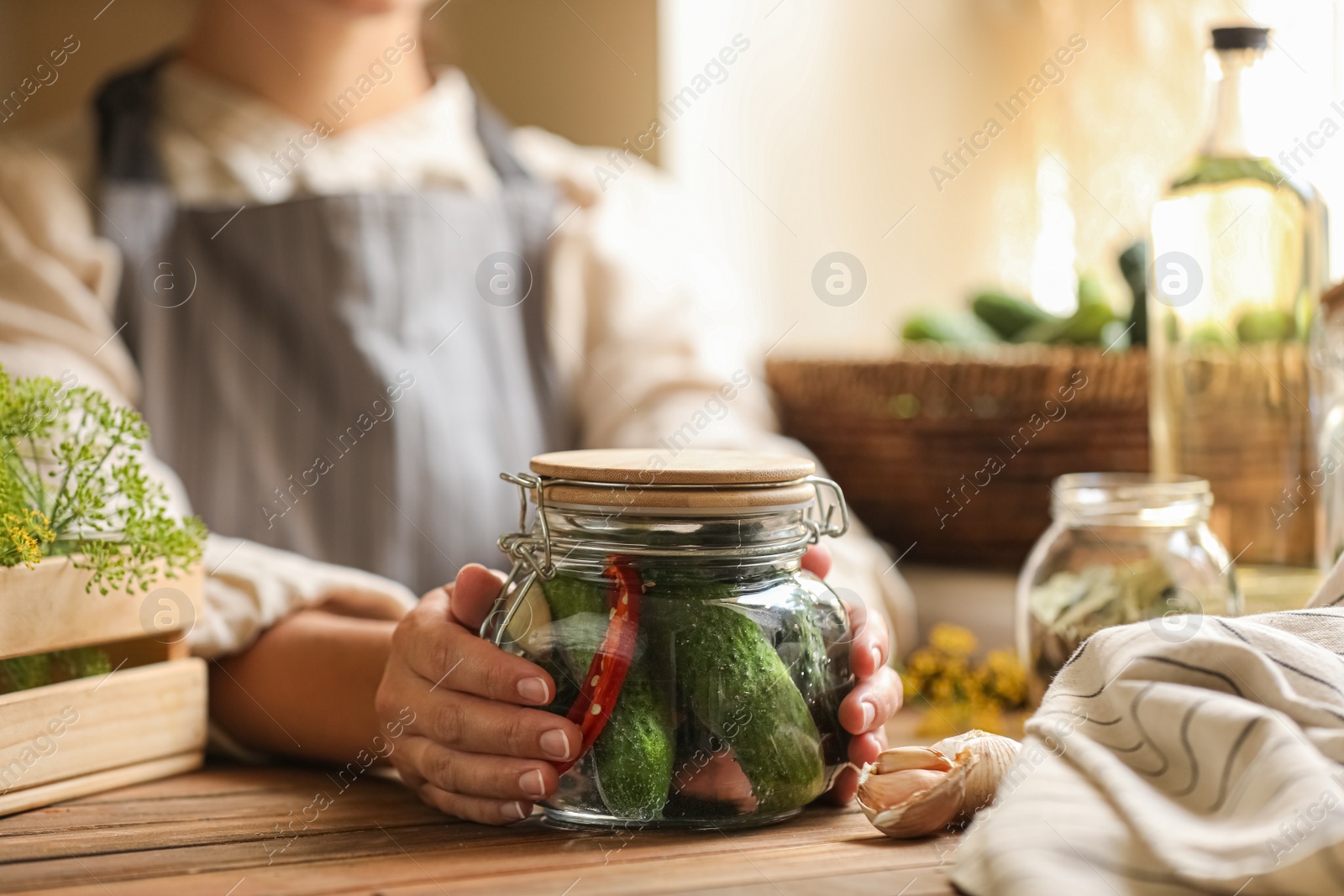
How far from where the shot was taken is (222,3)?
3.78ft

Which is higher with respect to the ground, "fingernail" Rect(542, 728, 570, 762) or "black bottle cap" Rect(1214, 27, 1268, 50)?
"black bottle cap" Rect(1214, 27, 1268, 50)

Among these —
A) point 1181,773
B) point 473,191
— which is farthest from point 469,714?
point 473,191

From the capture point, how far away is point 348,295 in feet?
3.54

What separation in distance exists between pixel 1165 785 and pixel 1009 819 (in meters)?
0.07

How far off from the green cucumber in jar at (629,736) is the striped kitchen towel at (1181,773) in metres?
0.12

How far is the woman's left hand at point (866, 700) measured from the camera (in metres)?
0.55

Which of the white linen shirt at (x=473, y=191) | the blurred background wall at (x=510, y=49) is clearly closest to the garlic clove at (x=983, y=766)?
the white linen shirt at (x=473, y=191)

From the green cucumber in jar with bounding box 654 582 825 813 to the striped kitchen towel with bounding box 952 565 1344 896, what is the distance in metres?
0.08

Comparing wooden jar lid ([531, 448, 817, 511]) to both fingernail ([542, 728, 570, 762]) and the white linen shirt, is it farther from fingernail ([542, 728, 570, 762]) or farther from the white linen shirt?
the white linen shirt

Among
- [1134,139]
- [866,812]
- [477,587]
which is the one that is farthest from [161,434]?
[1134,139]

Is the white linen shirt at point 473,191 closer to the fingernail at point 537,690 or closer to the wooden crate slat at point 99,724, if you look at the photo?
the wooden crate slat at point 99,724

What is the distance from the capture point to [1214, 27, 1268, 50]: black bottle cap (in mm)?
851

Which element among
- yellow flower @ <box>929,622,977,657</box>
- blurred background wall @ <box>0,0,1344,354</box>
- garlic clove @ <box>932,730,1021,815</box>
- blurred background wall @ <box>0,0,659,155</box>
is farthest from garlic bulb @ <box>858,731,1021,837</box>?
blurred background wall @ <box>0,0,659,155</box>

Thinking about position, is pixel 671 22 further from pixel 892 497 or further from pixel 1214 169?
pixel 1214 169
